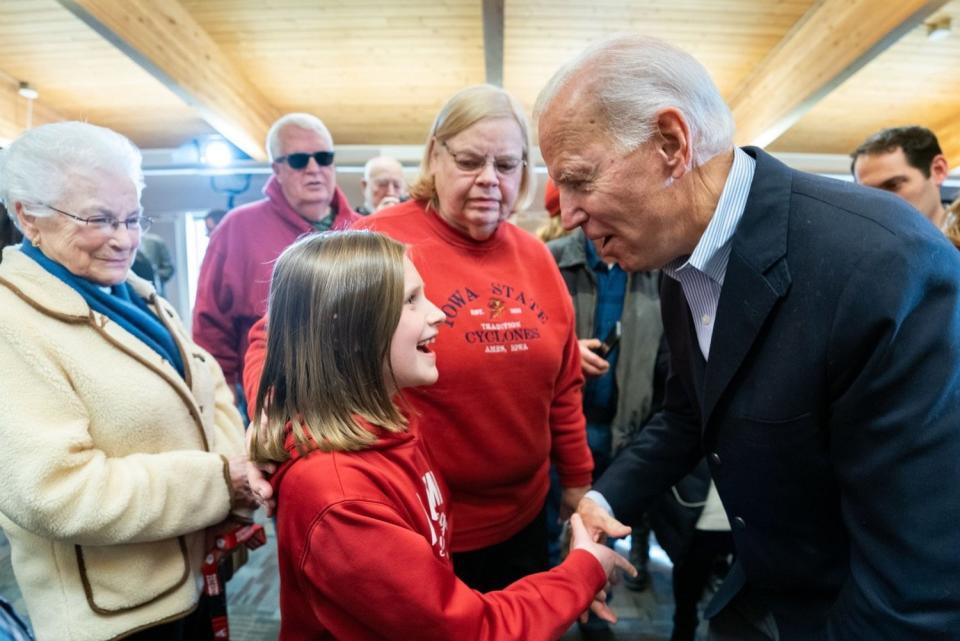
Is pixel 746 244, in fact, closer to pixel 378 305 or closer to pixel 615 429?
pixel 378 305

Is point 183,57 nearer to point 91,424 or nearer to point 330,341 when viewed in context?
point 91,424

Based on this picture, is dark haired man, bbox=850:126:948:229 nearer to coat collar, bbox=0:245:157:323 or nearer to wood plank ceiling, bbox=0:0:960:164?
wood plank ceiling, bbox=0:0:960:164

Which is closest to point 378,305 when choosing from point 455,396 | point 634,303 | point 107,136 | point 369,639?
point 455,396

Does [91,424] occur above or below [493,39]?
below

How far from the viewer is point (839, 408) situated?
85 cm

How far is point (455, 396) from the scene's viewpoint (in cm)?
142

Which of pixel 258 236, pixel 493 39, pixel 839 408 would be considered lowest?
pixel 839 408

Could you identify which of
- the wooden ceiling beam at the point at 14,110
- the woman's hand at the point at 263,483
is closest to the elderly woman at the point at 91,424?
the woman's hand at the point at 263,483

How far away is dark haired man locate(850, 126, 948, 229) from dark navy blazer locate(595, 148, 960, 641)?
1.96 metres

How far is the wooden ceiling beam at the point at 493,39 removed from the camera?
375 centimetres

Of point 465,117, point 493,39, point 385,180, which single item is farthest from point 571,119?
point 493,39

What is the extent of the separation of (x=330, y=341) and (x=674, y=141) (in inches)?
27.2

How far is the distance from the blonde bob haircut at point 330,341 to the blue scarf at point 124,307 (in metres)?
0.44

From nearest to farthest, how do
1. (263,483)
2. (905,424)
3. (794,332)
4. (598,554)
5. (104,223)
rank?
(905,424) < (794,332) < (263,483) < (598,554) < (104,223)
